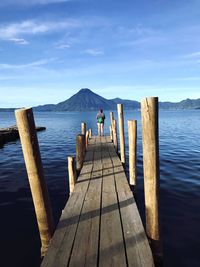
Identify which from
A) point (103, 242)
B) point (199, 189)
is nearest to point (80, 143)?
point (199, 189)

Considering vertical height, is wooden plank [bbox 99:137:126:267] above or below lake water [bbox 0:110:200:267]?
above

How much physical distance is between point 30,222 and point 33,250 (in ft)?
6.07

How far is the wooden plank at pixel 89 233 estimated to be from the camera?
4.33 meters

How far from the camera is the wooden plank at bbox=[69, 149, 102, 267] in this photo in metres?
4.33

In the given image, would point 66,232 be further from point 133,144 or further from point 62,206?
point 62,206

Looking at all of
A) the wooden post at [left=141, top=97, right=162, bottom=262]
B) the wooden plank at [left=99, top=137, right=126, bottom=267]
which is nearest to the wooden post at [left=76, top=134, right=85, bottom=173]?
the wooden plank at [left=99, top=137, right=126, bottom=267]

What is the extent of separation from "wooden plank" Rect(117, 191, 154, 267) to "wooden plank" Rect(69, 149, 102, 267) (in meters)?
0.58

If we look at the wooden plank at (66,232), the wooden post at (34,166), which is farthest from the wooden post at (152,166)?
the wooden post at (34,166)

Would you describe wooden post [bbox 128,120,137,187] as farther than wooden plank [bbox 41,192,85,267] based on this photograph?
Yes

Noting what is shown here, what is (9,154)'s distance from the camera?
2262 centimetres

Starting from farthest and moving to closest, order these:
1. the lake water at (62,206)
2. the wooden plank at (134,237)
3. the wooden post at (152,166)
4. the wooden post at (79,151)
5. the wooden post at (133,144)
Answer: the wooden post at (79,151) → the wooden post at (133,144) → the lake water at (62,206) → the wooden post at (152,166) → the wooden plank at (134,237)

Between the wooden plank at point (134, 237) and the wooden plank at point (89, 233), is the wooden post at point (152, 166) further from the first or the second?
the wooden plank at point (89, 233)

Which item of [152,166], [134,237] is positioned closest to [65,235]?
[134,237]

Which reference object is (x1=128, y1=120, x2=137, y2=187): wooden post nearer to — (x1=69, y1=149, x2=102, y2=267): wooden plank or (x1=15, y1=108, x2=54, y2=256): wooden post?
(x1=69, y1=149, x2=102, y2=267): wooden plank
